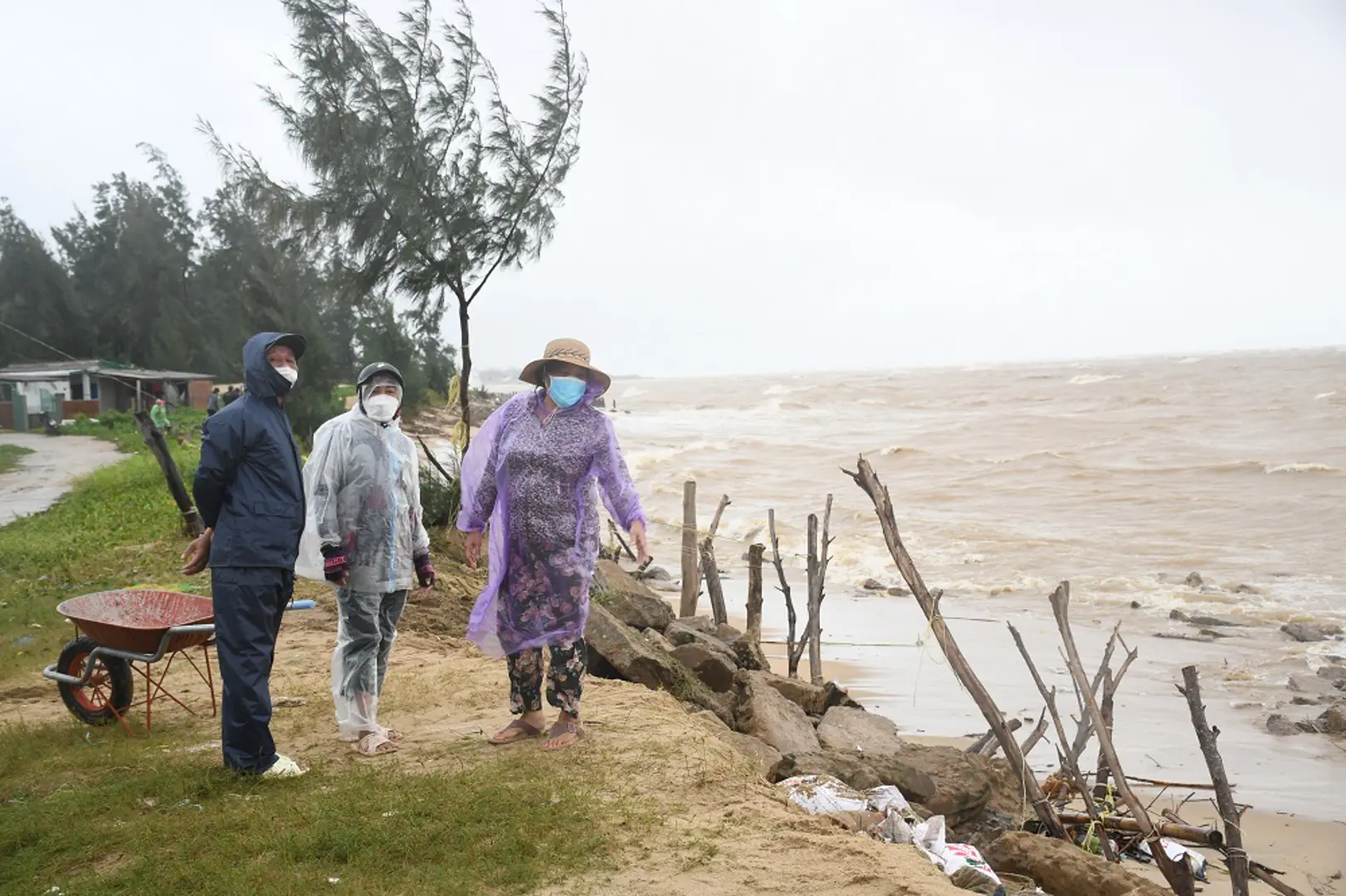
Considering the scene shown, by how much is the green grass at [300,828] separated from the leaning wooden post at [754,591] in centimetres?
544

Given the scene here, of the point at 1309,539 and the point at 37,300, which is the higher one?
the point at 37,300

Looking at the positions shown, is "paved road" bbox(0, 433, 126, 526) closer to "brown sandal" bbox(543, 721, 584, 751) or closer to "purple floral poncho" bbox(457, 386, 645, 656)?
"purple floral poncho" bbox(457, 386, 645, 656)

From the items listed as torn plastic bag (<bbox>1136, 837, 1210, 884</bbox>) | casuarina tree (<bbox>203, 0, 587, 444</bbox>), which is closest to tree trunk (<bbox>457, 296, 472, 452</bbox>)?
casuarina tree (<bbox>203, 0, 587, 444</bbox>)

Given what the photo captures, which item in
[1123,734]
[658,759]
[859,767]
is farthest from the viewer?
[1123,734]

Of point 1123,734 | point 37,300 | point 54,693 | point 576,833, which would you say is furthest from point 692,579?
point 37,300

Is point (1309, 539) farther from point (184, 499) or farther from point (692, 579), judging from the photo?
point (184, 499)

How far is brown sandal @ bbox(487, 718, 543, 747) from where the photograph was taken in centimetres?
496

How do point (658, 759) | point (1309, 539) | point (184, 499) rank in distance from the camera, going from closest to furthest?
point (658, 759)
point (184, 499)
point (1309, 539)

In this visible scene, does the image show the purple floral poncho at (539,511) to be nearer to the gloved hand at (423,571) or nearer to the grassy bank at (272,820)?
the gloved hand at (423,571)

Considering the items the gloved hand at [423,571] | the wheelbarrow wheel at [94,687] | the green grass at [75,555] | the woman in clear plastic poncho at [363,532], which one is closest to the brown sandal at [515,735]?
the woman in clear plastic poncho at [363,532]

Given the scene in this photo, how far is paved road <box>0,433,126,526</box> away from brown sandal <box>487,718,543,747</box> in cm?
1270

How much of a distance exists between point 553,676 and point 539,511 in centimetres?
79

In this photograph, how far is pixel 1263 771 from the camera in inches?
329

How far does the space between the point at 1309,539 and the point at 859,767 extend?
18001 mm
